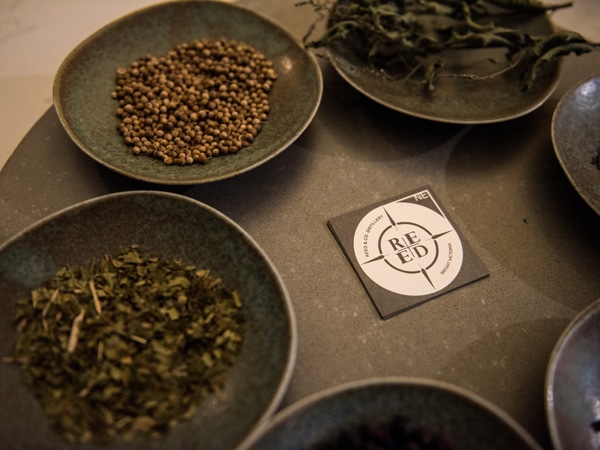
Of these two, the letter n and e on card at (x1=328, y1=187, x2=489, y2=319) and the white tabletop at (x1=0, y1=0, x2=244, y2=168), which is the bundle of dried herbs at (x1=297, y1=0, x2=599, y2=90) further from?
the white tabletop at (x1=0, y1=0, x2=244, y2=168)

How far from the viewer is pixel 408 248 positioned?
900mm

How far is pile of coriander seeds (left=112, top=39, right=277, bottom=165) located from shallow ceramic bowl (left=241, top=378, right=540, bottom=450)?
0.51 meters

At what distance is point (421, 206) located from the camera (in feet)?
3.17

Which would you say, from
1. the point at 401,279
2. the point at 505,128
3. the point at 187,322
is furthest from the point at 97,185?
the point at 505,128

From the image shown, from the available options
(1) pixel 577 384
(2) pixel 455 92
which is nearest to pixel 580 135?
(2) pixel 455 92

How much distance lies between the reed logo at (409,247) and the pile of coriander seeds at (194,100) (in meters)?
0.30

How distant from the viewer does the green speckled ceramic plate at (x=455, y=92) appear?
3.34ft

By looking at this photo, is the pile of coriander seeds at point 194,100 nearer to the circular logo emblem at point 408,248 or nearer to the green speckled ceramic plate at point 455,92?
the green speckled ceramic plate at point 455,92

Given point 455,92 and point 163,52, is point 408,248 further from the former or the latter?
point 163,52

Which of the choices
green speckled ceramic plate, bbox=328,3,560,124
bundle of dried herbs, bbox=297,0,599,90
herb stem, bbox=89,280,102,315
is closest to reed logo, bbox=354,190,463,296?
green speckled ceramic plate, bbox=328,3,560,124

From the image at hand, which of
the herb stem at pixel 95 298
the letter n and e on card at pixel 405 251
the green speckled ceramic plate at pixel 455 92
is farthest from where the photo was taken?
the green speckled ceramic plate at pixel 455 92

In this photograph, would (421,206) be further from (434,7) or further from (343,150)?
(434,7)

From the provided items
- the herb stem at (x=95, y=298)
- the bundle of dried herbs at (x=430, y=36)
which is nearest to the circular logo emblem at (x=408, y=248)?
the bundle of dried herbs at (x=430, y=36)

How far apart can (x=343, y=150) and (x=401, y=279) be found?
1.07ft
